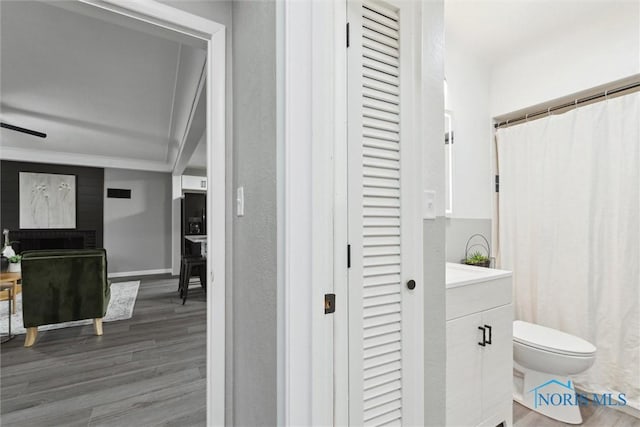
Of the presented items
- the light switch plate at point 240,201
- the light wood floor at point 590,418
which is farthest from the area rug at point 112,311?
the light wood floor at point 590,418

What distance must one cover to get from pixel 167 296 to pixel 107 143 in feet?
8.67

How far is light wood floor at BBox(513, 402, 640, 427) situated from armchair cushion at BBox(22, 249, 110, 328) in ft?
11.6

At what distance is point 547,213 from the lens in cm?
223

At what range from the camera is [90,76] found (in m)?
2.83

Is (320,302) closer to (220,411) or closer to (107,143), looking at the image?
(220,411)

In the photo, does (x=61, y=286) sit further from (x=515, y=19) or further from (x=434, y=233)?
(x=515, y=19)

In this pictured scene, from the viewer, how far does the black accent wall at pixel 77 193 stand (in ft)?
17.6

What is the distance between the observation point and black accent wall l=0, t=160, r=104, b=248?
538cm

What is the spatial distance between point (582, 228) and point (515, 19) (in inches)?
56.6

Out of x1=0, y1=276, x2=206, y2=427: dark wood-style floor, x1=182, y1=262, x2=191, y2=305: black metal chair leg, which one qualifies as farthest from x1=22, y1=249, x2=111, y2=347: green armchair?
x1=182, y1=262, x2=191, y2=305: black metal chair leg

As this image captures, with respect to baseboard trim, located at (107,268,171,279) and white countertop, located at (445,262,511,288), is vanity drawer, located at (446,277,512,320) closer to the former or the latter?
white countertop, located at (445,262,511,288)

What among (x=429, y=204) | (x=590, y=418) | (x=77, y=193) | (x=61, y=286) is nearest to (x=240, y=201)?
(x=429, y=204)

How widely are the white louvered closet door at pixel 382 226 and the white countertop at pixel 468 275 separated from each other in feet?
1.19

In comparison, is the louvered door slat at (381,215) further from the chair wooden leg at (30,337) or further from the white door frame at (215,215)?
the chair wooden leg at (30,337)
